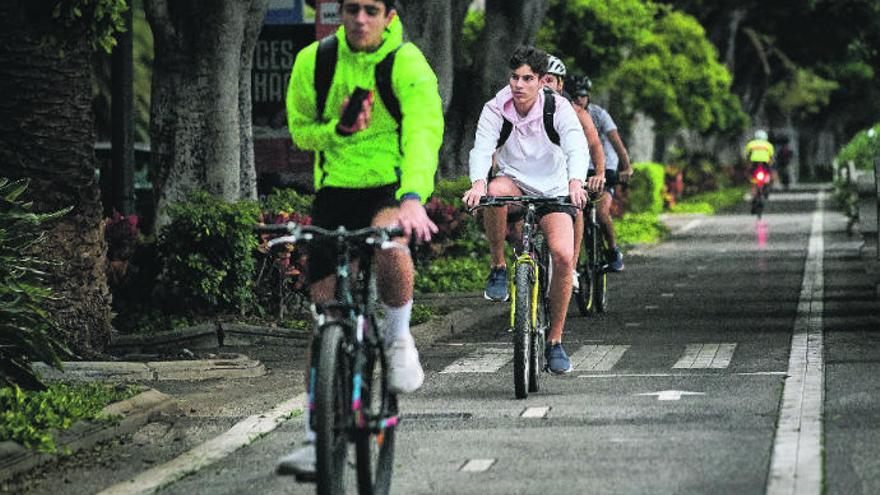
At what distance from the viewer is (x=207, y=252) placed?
14.7 metres

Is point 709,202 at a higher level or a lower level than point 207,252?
lower

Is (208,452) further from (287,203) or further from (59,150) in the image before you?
(287,203)

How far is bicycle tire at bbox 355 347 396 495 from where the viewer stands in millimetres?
7176

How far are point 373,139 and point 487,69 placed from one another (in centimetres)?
1841

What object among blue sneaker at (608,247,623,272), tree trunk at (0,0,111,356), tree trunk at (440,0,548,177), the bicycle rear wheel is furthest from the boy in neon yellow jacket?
tree trunk at (440,0,548,177)

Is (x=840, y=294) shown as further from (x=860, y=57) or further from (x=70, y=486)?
(x=860, y=57)

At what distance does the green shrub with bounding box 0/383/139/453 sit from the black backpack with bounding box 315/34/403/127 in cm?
212

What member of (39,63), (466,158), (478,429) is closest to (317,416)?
(478,429)

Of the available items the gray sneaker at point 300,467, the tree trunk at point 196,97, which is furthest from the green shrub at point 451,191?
the gray sneaker at point 300,467

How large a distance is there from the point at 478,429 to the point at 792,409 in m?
1.60

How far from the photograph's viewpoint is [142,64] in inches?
1576

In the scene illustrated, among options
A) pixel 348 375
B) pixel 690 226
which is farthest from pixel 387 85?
pixel 690 226

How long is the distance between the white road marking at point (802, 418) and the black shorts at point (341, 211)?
1819mm

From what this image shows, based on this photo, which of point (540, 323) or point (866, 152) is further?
point (866, 152)
